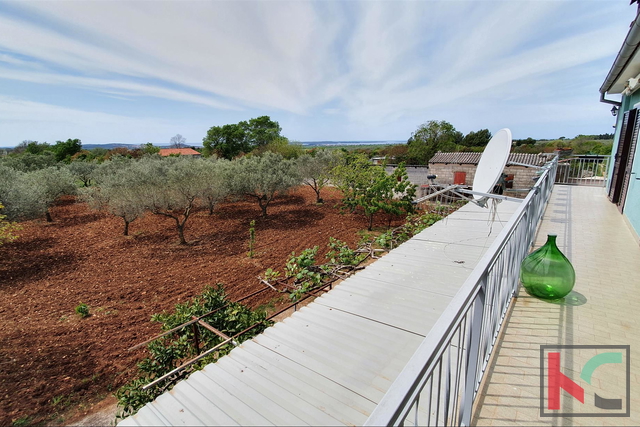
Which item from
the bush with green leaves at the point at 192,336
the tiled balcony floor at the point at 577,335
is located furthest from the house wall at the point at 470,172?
the bush with green leaves at the point at 192,336

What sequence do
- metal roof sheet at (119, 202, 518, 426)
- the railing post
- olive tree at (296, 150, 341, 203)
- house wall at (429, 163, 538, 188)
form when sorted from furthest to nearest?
olive tree at (296, 150, 341, 203), house wall at (429, 163, 538, 188), metal roof sheet at (119, 202, 518, 426), the railing post

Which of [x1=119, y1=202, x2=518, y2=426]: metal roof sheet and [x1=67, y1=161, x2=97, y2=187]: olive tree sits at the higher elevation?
[x1=67, y1=161, x2=97, y2=187]: olive tree

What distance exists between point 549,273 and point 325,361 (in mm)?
2024

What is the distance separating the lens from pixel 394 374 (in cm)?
213

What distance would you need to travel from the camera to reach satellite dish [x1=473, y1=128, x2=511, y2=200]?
459 centimetres

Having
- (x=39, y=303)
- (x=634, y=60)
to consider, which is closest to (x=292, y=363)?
(x=634, y=60)

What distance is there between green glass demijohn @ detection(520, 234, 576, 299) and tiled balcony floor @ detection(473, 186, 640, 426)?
0.12 metres

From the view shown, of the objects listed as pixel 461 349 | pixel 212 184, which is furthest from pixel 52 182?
pixel 461 349

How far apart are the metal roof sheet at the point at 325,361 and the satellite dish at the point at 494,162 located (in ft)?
6.06

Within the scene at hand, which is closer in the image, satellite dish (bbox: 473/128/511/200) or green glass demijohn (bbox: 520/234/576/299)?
green glass demijohn (bbox: 520/234/576/299)

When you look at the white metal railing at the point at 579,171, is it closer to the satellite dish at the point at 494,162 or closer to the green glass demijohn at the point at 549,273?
the satellite dish at the point at 494,162

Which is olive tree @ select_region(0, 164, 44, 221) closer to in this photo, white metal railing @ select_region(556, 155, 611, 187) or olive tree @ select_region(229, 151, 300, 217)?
olive tree @ select_region(229, 151, 300, 217)

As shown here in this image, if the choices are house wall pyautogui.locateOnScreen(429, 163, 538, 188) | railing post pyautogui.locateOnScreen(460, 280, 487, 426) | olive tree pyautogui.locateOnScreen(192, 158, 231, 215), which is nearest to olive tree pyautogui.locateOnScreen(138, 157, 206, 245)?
olive tree pyautogui.locateOnScreen(192, 158, 231, 215)

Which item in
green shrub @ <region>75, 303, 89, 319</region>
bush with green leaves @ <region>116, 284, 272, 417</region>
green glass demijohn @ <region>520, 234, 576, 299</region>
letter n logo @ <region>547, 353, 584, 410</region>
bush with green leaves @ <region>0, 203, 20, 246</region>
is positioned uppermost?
green glass demijohn @ <region>520, 234, 576, 299</region>
